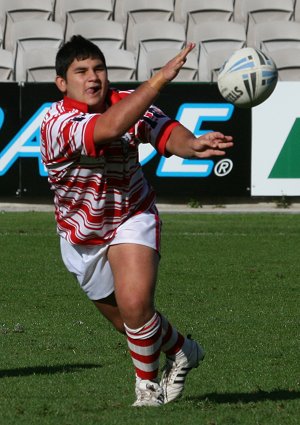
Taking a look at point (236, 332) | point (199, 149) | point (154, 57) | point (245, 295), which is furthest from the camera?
point (154, 57)

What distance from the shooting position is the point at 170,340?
257 inches

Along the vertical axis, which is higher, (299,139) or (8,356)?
(8,356)

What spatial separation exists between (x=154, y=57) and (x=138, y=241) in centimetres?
1666

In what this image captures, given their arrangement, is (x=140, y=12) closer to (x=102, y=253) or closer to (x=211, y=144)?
(x=102, y=253)

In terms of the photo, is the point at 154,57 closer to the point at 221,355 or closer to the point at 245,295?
the point at 245,295

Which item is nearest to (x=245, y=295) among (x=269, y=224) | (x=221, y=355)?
(x=221, y=355)

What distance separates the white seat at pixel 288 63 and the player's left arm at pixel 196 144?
1663 centimetres

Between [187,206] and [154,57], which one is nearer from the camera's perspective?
[187,206]

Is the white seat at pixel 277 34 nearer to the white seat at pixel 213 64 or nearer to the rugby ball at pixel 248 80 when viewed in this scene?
the white seat at pixel 213 64

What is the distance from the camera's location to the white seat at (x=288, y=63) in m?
22.5

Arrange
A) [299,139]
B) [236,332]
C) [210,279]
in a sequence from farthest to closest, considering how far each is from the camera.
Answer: [299,139]
[210,279]
[236,332]

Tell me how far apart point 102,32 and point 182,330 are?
48.0ft

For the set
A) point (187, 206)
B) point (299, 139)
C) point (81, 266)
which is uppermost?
point (81, 266)

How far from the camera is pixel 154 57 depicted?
73.7ft
